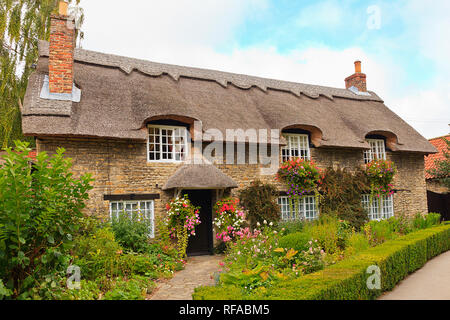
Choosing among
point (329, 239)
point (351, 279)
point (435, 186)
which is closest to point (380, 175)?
point (329, 239)

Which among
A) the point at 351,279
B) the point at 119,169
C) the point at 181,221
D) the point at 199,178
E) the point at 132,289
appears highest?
the point at 119,169

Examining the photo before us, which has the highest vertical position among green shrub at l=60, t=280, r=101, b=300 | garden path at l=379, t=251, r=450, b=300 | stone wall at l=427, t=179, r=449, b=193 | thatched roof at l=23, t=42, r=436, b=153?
thatched roof at l=23, t=42, r=436, b=153

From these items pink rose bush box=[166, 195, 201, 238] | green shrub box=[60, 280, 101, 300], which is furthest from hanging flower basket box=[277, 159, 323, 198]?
green shrub box=[60, 280, 101, 300]

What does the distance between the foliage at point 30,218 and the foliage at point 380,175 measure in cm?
1076

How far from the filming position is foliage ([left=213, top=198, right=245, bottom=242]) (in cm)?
911

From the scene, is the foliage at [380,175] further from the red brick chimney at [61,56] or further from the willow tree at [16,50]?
the willow tree at [16,50]

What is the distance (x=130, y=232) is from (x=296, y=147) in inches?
256

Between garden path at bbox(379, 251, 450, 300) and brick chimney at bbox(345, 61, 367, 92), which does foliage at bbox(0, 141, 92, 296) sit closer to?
garden path at bbox(379, 251, 450, 300)

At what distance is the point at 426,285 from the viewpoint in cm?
597

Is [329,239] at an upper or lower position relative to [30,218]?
lower

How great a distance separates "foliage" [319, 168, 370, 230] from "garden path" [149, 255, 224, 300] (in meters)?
4.48

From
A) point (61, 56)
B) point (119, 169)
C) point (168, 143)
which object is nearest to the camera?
point (119, 169)

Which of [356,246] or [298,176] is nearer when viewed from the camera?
[356,246]

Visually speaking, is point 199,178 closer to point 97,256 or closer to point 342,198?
point 97,256
